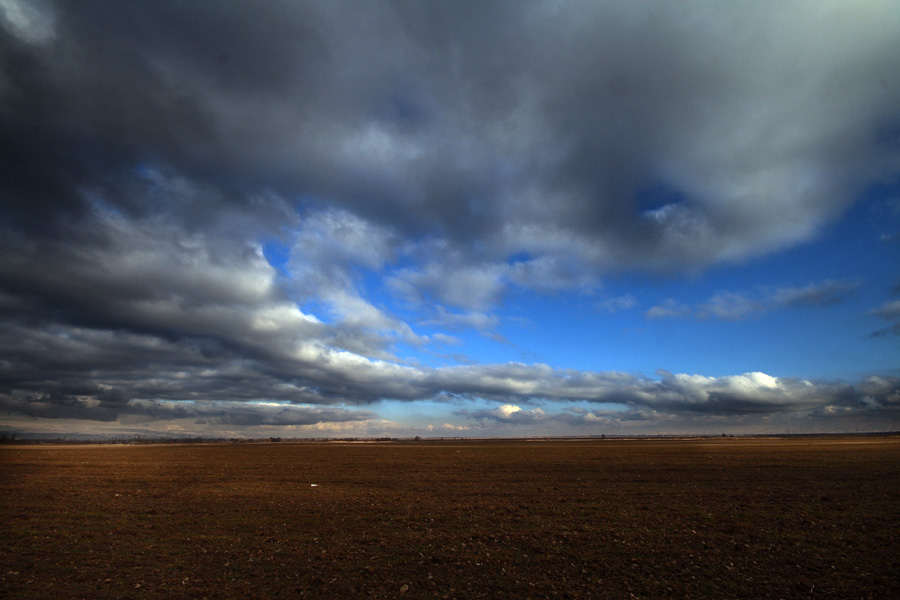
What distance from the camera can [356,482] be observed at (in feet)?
97.7

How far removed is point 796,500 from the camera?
2058 cm

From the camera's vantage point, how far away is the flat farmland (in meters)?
10.5

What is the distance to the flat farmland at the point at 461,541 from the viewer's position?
34.4ft

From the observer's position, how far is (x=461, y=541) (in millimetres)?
14281

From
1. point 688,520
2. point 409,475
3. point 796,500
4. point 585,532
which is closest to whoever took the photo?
point 585,532

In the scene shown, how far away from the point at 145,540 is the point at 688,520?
68.2 ft

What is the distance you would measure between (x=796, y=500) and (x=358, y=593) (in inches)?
878

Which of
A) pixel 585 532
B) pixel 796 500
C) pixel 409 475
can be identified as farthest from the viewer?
pixel 409 475

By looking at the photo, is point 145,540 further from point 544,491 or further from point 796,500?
point 796,500

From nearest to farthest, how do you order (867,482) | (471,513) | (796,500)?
(471,513), (796,500), (867,482)

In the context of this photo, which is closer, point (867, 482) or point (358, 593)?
point (358, 593)

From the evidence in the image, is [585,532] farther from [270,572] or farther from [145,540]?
[145,540]

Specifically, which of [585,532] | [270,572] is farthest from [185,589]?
[585,532]

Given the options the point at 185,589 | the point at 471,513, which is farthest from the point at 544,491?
the point at 185,589
